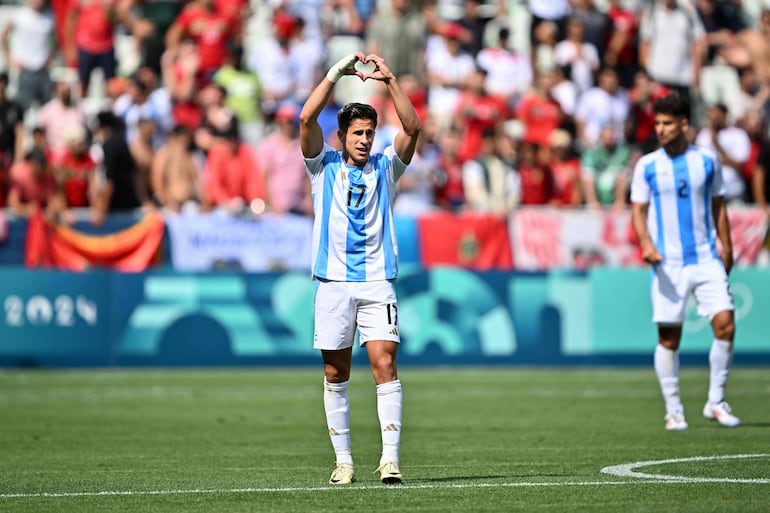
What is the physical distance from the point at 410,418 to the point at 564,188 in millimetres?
9491

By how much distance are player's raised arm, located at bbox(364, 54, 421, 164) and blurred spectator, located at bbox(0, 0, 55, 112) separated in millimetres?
16105

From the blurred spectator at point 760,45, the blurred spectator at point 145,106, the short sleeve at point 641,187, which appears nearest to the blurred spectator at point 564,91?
the blurred spectator at point 760,45

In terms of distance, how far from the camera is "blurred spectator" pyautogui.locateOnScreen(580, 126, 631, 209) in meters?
23.1

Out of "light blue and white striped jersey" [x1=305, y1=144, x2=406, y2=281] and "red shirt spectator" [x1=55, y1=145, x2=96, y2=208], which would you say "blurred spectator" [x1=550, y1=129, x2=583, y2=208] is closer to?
"red shirt spectator" [x1=55, y1=145, x2=96, y2=208]

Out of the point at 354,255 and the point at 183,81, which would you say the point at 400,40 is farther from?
the point at 354,255

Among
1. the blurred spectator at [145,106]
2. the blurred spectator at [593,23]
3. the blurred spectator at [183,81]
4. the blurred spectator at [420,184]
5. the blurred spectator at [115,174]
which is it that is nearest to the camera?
the blurred spectator at [115,174]

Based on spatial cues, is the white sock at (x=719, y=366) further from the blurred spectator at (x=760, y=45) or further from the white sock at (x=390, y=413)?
the blurred spectator at (x=760, y=45)

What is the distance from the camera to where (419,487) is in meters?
8.84

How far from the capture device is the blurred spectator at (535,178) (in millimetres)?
22875

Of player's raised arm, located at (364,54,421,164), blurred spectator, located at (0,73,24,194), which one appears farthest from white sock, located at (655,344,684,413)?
blurred spectator, located at (0,73,24,194)

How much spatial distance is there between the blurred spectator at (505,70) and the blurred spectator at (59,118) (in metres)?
6.64

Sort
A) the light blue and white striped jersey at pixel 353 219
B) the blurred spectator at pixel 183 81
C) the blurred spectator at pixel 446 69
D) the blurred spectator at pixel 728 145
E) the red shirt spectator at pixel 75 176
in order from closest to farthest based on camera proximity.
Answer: the light blue and white striped jersey at pixel 353 219 < the red shirt spectator at pixel 75 176 < the blurred spectator at pixel 728 145 < the blurred spectator at pixel 183 81 < the blurred spectator at pixel 446 69

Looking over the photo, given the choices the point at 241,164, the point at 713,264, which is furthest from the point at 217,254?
the point at 713,264

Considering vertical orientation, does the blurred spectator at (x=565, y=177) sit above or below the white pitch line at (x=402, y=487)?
above
